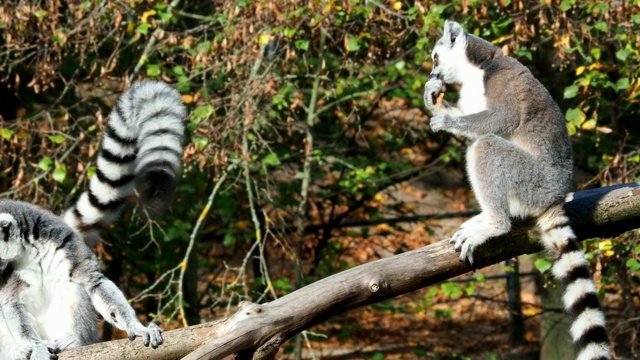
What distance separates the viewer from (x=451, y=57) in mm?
6188

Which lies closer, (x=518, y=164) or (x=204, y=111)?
(x=518, y=164)

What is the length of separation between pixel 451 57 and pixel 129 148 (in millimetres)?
2328

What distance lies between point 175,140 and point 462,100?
1963 mm

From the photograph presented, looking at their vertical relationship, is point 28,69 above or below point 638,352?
above

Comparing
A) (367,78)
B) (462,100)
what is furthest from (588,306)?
(367,78)

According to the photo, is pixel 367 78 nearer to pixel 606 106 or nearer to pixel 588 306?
pixel 606 106

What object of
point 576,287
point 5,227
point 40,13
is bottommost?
point 576,287

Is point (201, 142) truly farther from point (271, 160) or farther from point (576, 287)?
point (576, 287)

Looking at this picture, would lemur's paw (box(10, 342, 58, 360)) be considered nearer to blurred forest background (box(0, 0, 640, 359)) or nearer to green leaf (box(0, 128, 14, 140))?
blurred forest background (box(0, 0, 640, 359))

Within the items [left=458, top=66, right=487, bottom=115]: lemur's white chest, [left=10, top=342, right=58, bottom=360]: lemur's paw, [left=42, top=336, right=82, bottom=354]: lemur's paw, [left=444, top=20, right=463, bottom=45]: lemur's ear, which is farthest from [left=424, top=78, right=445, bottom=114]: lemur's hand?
[left=10, top=342, right=58, bottom=360]: lemur's paw

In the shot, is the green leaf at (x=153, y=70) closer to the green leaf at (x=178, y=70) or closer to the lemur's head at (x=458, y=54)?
the green leaf at (x=178, y=70)

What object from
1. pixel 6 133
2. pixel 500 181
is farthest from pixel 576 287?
pixel 6 133

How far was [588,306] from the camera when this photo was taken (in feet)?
15.5

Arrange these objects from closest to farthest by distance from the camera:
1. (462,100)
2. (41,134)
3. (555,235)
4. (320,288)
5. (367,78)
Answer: (320,288), (555,235), (462,100), (41,134), (367,78)
